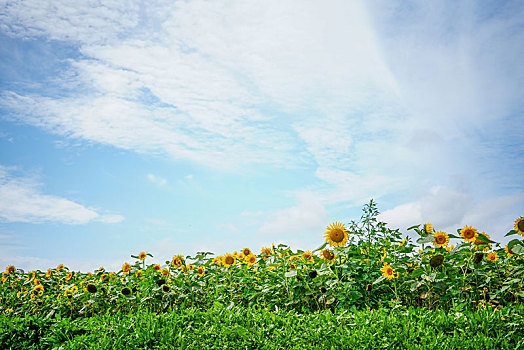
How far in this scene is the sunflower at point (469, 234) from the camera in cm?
495

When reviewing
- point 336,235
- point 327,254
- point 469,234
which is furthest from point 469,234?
point 327,254

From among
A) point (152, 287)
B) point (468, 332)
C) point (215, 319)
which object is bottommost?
point (468, 332)

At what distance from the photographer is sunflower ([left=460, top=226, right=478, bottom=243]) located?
4.95 m

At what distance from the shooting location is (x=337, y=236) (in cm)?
525

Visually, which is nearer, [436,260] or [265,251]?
[436,260]

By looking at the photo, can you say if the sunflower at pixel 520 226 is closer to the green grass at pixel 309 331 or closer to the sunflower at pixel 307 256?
the green grass at pixel 309 331

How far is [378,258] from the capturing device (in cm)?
551

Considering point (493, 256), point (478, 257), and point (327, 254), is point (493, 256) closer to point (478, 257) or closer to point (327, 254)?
point (478, 257)

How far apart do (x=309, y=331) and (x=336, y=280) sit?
4.03 feet

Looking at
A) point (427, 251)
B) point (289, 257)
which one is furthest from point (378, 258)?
point (289, 257)

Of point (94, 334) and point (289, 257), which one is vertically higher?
point (289, 257)

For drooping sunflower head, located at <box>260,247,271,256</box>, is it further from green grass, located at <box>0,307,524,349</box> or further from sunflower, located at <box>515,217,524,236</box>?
sunflower, located at <box>515,217,524,236</box>

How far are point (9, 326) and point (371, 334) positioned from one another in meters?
4.06

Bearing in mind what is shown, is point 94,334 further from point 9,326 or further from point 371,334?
point 371,334
